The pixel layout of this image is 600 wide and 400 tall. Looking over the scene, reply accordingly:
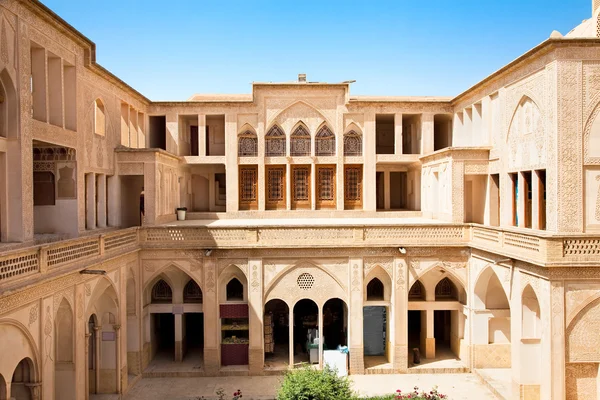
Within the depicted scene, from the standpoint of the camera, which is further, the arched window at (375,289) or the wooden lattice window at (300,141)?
the wooden lattice window at (300,141)

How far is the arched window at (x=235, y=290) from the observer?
18.6 meters

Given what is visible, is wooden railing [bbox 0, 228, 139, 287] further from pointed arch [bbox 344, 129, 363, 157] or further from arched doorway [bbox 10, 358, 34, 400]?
pointed arch [bbox 344, 129, 363, 157]

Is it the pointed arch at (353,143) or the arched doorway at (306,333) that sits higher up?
the pointed arch at (353,143)

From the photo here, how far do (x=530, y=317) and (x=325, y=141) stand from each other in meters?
11.6

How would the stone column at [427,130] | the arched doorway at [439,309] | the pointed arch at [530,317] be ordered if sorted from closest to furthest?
the pointed arch at [530,317] → the arched doorway at [439,309] → the stone column at [427,130]

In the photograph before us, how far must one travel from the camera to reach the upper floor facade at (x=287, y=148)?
12.5m

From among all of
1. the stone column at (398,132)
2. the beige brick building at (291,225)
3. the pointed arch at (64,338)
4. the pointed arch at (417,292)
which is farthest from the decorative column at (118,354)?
the stone column at (398,132)

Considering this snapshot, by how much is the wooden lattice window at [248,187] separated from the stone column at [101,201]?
6825 millimetres

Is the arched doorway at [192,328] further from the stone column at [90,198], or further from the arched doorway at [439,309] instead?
the arched doorway at [439,309]

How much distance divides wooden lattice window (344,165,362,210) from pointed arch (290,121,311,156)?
2036 mm

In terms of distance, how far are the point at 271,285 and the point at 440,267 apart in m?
5.81

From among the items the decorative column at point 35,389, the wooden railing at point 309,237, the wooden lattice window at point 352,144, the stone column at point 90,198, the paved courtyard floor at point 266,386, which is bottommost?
the paved courtyard floor at point 266,386

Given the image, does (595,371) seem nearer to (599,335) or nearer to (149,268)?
(599,335)

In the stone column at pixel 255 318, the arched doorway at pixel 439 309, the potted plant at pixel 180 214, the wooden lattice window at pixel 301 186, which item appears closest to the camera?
the stone column at pixel 255 318
